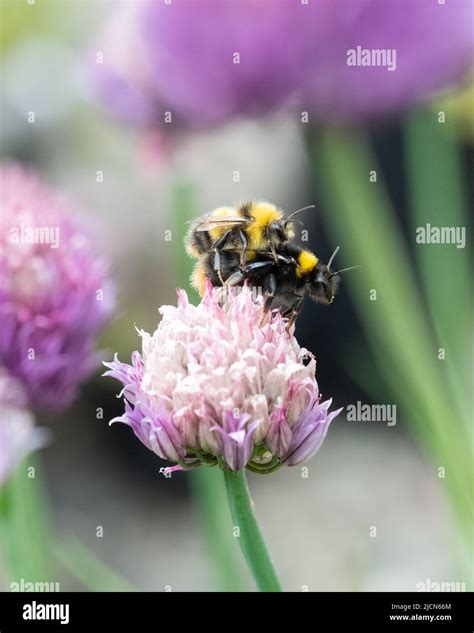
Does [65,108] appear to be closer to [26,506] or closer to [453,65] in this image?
[453,65]

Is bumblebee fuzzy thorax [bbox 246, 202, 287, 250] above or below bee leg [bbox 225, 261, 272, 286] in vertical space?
above

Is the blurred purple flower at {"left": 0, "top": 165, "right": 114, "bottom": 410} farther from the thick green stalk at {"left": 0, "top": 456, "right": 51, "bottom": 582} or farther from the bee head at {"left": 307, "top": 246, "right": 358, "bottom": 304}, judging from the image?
the bee head at {"left": 307, "top": 246, "right": 358, "bottom": 304}

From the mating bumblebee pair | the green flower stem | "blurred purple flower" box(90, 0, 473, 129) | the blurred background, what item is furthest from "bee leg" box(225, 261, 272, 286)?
the blurred background

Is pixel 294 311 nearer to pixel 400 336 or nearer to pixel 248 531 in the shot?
pixel 248 531

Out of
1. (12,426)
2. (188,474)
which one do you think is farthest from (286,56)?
(188,474)

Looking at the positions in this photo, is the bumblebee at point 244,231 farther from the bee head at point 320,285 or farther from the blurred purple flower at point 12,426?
the blurred purple flower at point 12,426

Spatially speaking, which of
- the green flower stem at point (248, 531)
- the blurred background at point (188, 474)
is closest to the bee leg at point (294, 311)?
the green flower stem at point (248, 531)
